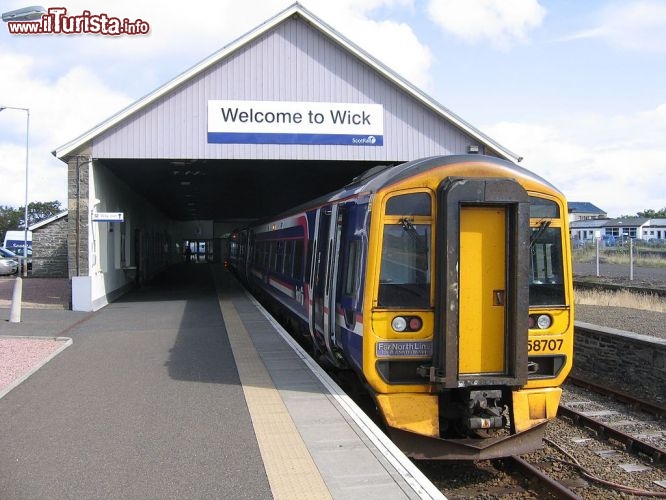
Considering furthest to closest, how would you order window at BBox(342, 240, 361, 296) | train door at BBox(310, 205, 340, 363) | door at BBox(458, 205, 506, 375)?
train door at BBox(310, 205, 340, 363)
window at BBox(342, 240, 361, 296)
door at BBox(458, 205, 506, 375)

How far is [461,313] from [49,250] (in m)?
30.9

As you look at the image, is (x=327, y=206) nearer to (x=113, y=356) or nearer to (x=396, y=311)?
(x=396, y=311)

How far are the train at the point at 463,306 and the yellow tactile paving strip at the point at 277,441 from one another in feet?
3.07

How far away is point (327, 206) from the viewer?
891 cm

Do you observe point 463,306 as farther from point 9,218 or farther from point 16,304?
point 9,218

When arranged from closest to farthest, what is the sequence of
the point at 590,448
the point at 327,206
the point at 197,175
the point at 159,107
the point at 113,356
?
1. the point at 590,448
2. the point at 327,206
3. the point at 113,356
4. the point at 159,107
5. the point at 197,175

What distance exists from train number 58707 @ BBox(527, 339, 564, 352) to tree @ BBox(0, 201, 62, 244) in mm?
76721

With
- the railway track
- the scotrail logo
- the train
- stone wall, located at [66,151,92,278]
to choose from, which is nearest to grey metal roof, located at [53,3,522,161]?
stone wall, located at [66,151,92,278]

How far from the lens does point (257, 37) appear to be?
16.6 m

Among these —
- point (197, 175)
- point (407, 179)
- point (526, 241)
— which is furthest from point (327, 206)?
Result: point (197, 175)

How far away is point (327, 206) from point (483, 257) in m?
3.35

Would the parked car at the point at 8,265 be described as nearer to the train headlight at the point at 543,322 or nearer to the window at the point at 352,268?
the window at the point at 352,268

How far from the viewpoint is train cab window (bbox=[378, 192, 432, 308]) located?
6.07m

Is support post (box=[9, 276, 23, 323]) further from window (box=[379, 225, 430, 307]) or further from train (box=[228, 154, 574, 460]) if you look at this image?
window (box=[379, 225, 430, 307])
